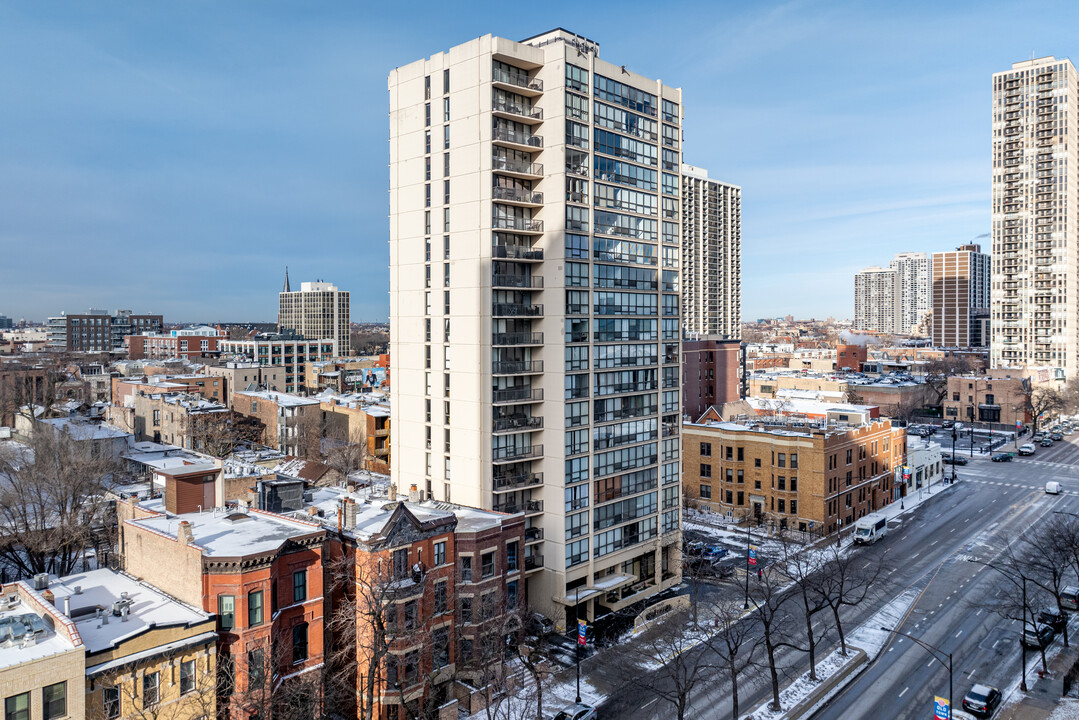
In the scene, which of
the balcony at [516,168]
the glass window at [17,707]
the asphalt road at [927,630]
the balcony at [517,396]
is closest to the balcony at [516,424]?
the balcony at [517,396]

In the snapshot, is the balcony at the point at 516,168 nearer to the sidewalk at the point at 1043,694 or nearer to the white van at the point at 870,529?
the sidewalk at the point at 1043,694

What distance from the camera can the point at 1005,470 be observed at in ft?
365

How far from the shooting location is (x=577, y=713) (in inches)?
1601

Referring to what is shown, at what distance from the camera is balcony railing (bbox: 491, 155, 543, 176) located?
5362cm

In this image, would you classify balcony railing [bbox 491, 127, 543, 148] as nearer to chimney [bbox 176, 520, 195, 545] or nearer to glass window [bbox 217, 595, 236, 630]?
chimney [bbox 176, 520, 195, 545]

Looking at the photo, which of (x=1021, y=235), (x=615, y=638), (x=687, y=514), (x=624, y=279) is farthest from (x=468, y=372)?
(x=1021, y=235)

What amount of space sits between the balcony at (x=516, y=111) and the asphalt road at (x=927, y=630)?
4025cm

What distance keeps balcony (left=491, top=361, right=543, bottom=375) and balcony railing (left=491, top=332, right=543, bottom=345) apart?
5.04ft

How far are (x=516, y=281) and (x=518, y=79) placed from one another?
15746mm

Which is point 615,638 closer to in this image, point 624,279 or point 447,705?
point 447,705

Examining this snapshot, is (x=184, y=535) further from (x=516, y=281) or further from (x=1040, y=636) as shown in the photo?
(x=1040, y=636)

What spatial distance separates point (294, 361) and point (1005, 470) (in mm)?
154676

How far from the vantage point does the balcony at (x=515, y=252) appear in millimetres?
53344

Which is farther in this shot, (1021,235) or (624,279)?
(1021,235)
